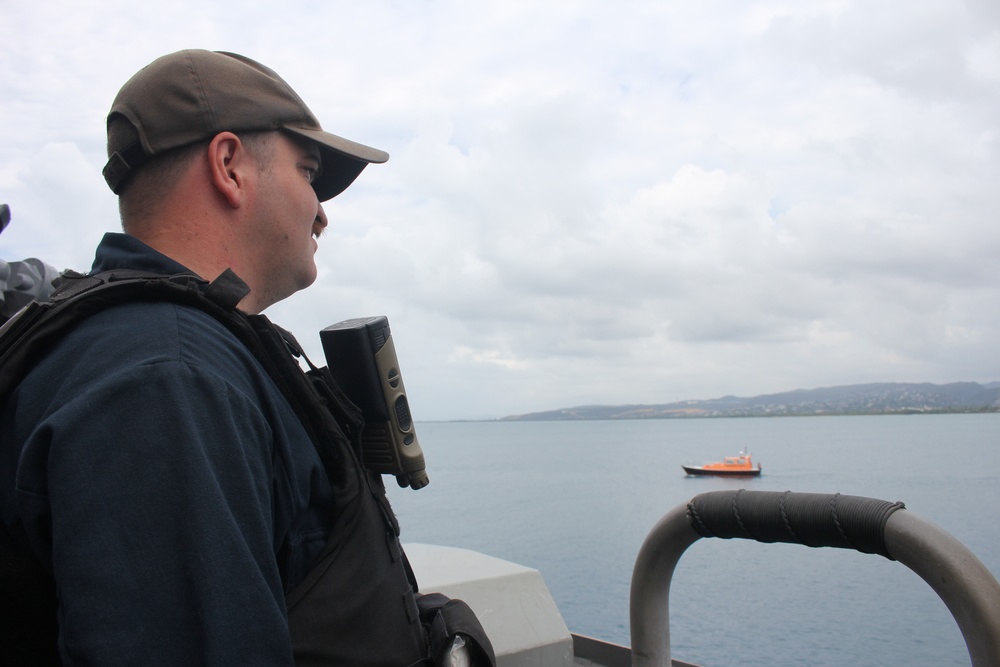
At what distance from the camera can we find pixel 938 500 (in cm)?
5381

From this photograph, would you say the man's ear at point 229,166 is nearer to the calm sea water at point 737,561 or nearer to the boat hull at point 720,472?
the calm sea water at point 737,561

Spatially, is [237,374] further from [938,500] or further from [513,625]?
[938,500]

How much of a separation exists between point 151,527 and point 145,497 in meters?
0.04

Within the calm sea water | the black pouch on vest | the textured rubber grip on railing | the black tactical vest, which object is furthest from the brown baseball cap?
the calm sea water

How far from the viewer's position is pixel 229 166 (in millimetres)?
1600

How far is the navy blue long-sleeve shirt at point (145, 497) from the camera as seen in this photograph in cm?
104

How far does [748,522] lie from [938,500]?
61678mm

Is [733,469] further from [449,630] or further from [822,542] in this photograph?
[449,630]

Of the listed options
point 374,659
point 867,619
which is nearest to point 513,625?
point 374,659

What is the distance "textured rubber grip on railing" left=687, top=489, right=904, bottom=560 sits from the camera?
172cm

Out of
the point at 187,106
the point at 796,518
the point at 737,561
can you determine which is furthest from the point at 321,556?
the point at 737,561

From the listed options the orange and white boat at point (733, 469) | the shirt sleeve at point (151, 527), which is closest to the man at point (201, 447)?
the shirt sleeve at point (151, 527)

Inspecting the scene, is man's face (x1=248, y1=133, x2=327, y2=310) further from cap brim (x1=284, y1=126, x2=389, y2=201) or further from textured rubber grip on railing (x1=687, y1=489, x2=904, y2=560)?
textured rubber grip on railing (x1=687, y1=489, x2=904, y2=560)

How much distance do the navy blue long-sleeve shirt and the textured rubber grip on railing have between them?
125 centimetres
